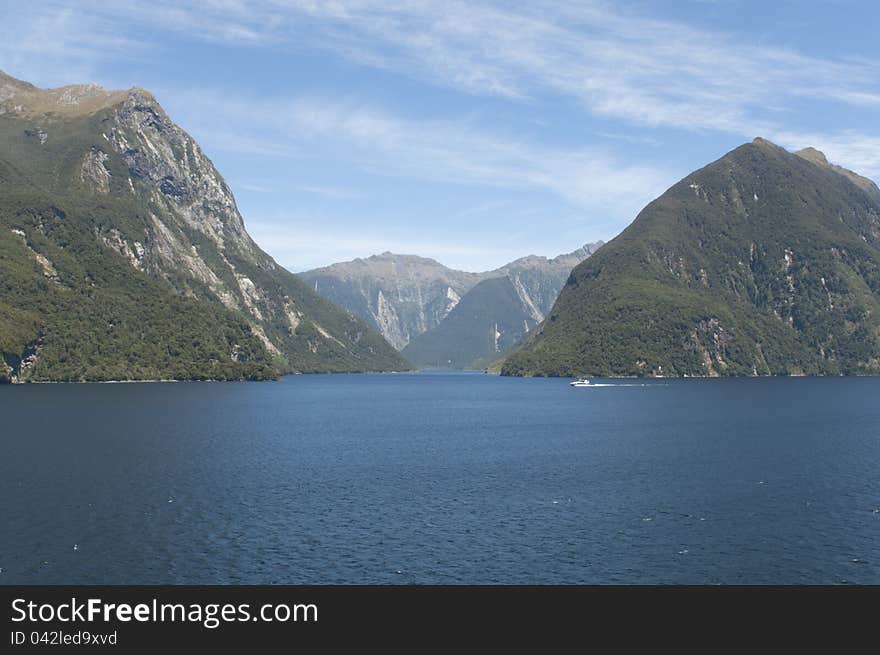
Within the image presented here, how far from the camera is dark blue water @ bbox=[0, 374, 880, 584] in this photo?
63.4 m

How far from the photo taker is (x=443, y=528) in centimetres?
7762

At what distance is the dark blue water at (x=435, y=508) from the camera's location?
208ft

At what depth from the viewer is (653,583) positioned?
59875 millimetres

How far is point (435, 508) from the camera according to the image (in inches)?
3447

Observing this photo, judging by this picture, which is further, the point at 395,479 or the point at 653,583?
the point at 395,479
